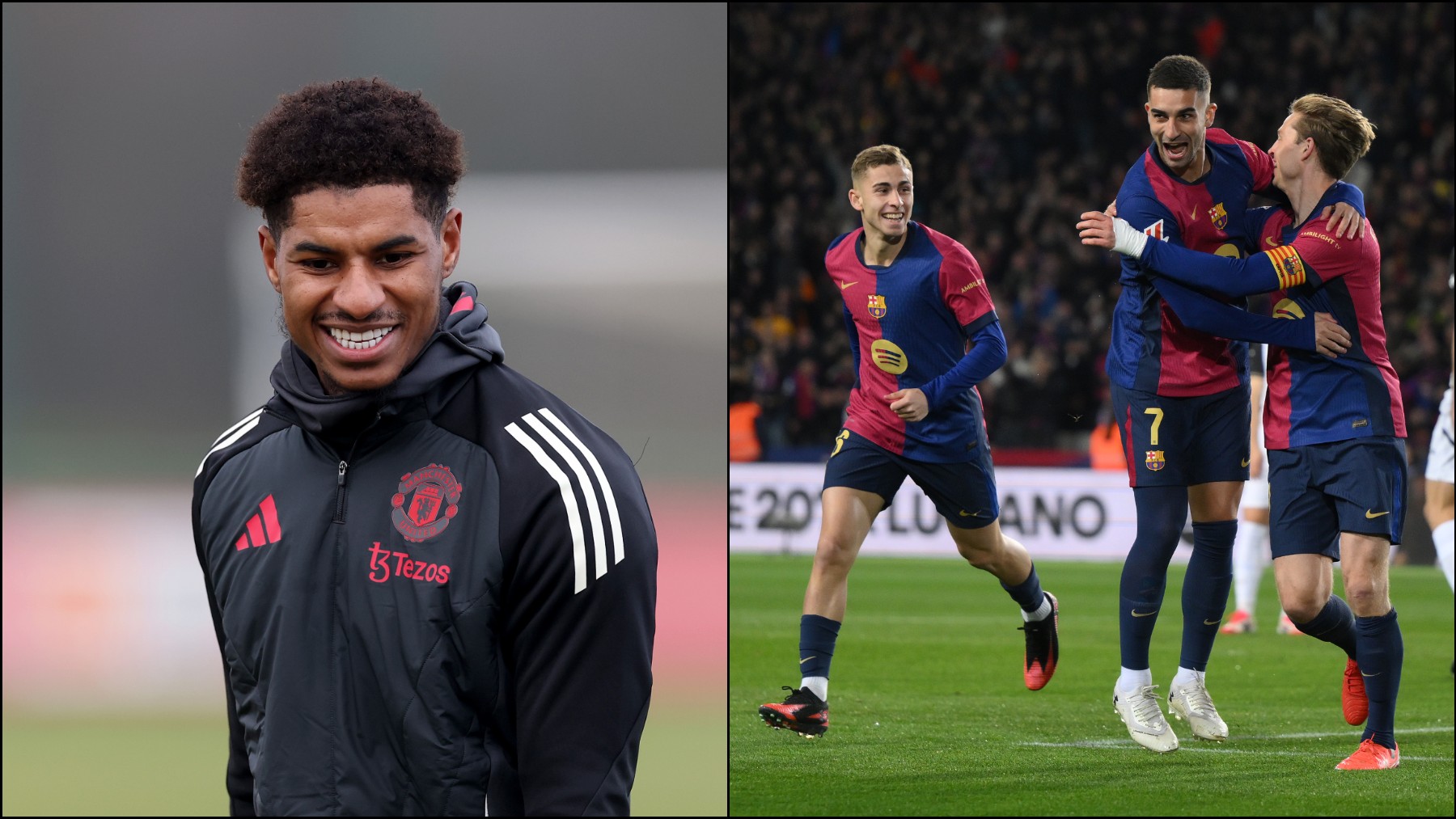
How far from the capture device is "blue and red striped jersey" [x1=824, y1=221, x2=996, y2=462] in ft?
12.9

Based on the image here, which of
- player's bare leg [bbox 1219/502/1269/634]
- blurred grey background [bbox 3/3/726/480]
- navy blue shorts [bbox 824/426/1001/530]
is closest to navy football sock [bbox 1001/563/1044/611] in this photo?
navy blue shorts [bbox 824/426/1001/530]

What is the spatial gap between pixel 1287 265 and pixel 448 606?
2458 mm

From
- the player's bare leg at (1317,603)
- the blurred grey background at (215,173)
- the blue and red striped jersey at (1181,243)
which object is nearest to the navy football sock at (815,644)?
the blue and red striped jersey at (1181,243)

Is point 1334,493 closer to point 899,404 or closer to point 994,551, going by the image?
point 994,551

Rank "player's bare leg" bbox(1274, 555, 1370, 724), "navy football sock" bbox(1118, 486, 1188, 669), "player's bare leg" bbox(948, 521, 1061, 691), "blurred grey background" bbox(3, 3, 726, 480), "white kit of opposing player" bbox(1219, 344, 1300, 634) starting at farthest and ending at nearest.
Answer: "blurred grey background" bbox(3, 3, 726, 480), "white kit of opposing player" bbox(1219, 344, 1300, 634), "player's bare leg" bbox(948, 521, 1061, 691), "player's bare leg" bbox(1274, 555, 1370, 724), "navy football sock" bbox(1118, 486, 1188, 669)

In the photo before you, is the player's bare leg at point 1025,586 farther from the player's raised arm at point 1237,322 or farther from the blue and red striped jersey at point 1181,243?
the player's raised arm at point 1237,322

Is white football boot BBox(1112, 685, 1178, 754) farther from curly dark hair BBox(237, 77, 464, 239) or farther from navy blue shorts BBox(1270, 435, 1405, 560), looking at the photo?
curly dark hair BBox(237, 77, 464, 239)

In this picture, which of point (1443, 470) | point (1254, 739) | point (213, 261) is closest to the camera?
point (1254, 739)

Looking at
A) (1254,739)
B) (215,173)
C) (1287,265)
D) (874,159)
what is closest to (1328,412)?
(1287,265)

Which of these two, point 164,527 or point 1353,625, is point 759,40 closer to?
point 1353,625

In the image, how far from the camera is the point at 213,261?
1241cm

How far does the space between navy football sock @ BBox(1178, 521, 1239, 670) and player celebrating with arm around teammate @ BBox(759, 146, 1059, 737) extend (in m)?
0.61

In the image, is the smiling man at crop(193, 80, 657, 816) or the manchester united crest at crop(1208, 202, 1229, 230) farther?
the manchester united crest at crop(1208, 202, 1229, 230)

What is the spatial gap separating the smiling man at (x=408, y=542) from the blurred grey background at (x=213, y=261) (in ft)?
23.0
